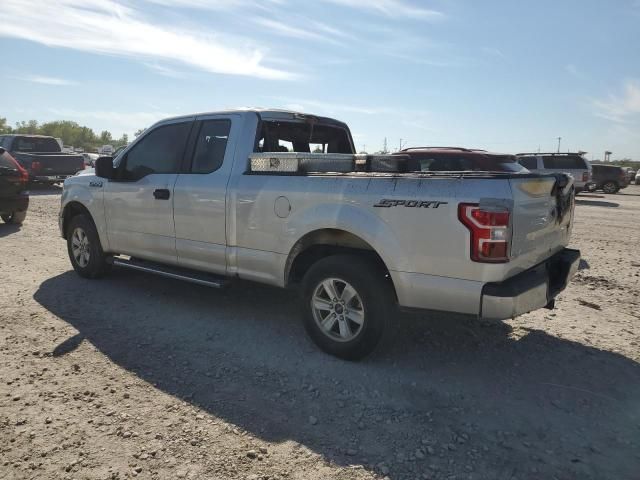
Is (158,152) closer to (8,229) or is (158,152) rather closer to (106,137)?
(8,229)

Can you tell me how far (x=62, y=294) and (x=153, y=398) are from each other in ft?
9.39

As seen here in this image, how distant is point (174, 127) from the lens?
544cm

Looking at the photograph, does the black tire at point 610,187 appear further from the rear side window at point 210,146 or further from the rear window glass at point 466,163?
the rear side window at point 210,146

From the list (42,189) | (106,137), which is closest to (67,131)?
(106,137)

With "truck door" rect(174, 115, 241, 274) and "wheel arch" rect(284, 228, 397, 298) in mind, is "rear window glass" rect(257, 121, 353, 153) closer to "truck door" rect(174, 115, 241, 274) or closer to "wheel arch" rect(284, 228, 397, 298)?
"truck door" rect(174, 115, 241, 274)

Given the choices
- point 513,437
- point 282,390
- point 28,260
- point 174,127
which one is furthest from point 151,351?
point 28,260

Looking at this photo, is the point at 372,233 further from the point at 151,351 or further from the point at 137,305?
the point at 137,305

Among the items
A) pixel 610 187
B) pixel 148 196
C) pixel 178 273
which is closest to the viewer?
pixel 178 273

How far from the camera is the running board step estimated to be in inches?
187

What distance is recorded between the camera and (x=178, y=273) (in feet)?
16.8

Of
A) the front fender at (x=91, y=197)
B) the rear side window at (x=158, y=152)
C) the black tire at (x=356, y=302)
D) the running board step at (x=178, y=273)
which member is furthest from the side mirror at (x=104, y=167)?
the black tire at (x=356, y=302)

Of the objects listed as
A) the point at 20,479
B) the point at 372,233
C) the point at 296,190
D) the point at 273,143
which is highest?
the point at 273,143

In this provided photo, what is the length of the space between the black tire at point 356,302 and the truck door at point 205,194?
110 cm

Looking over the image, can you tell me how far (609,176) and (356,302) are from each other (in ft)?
87.1
